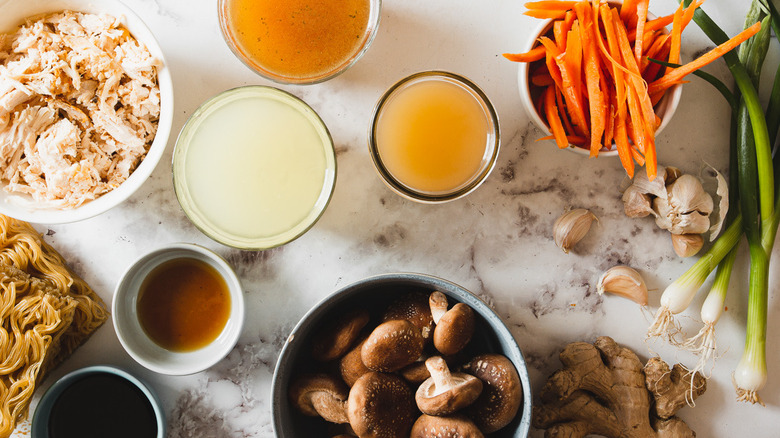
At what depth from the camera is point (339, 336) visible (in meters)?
1.30

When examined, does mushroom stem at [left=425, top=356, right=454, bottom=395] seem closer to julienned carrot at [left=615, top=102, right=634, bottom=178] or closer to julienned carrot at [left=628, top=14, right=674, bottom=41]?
julienned carrot at [left=615, top=102, right=634, bottom=178]

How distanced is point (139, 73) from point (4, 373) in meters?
0.77

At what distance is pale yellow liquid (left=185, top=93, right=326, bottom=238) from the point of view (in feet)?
4.18

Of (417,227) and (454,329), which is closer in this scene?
(454,329)

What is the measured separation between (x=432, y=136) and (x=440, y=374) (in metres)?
0.55

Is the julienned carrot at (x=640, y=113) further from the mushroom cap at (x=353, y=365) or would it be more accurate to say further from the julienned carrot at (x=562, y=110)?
the mushroom cap at (x=353, y=365)

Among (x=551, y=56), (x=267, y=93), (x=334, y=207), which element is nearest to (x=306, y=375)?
(x=334, y=207)

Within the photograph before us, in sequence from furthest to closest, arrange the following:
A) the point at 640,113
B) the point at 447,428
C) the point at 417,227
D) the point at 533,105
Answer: the point at 417,227 < the point at 533,105 < the point at 640,113 < the point at 447,428

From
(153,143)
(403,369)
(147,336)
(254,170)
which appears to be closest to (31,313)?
(147,336)

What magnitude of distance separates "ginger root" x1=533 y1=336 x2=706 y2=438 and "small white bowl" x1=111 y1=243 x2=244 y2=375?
84cm

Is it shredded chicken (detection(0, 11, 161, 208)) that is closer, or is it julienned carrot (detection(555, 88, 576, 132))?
shredded chicken (detection(0, 11, 161, 208))

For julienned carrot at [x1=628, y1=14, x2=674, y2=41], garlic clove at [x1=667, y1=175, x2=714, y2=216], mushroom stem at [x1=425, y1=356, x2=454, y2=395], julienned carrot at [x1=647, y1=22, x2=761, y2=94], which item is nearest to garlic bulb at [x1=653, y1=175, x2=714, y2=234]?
garlic clove at [x1=667, y1=175, x2=714, y2=216]

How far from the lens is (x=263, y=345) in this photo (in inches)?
59.1

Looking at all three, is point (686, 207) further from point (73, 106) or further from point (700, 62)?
point (73, 106)
